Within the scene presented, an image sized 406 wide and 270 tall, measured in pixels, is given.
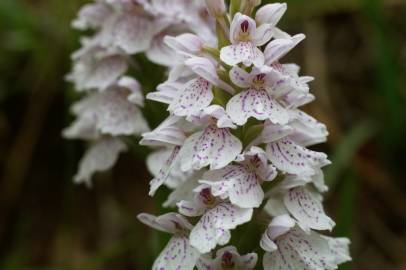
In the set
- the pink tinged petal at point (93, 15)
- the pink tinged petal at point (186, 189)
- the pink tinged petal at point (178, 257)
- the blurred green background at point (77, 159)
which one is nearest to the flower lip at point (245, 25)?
the pink tinged petal at point (186, 189)

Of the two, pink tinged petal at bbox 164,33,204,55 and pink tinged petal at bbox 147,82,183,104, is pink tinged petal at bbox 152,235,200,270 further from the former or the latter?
pink tinged petal at bbox 164,33,204,55

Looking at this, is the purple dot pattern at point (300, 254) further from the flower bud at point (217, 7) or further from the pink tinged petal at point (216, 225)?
the flower bud at point (217, 7)

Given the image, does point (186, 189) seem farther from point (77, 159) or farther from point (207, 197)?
point (77, 159)

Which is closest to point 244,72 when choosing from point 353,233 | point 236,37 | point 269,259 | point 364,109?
point 236,37

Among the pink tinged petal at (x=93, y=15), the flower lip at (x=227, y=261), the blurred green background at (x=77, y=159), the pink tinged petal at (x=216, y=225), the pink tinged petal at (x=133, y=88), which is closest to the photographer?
the pink tinged petal at (x=216, y=225)

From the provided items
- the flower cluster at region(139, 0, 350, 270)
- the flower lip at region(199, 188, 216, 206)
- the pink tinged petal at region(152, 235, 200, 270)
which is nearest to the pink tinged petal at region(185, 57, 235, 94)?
the flower cluster at region(139, 0, 350, 270)

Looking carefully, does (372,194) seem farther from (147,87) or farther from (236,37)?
(236,37)
